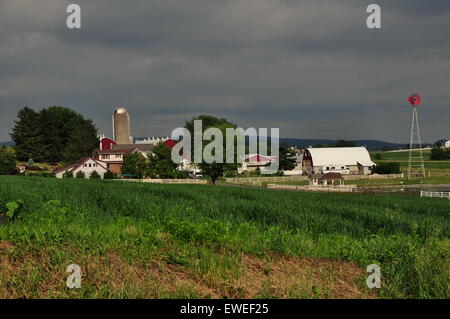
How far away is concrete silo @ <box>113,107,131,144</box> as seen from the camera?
416 ft

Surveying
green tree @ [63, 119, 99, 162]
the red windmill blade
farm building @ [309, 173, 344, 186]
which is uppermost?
the red windmill blade

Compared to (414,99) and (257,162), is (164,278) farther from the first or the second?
(257,162)

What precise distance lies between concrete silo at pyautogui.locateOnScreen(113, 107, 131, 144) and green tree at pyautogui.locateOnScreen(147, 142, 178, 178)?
52.3 m

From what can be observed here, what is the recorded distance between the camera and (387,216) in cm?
1666

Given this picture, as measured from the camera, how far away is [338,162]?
9550 cm

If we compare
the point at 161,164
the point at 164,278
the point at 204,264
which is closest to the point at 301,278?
the point at 204,264

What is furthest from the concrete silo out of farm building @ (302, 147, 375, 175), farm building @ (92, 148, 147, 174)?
farm building @ (302, 147, 375, 175)

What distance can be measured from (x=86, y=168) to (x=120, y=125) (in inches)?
1915

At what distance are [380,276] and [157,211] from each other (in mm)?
9100

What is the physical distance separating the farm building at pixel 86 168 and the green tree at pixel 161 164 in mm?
10471

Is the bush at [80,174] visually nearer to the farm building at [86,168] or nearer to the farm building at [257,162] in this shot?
the farm building at [86,168]
